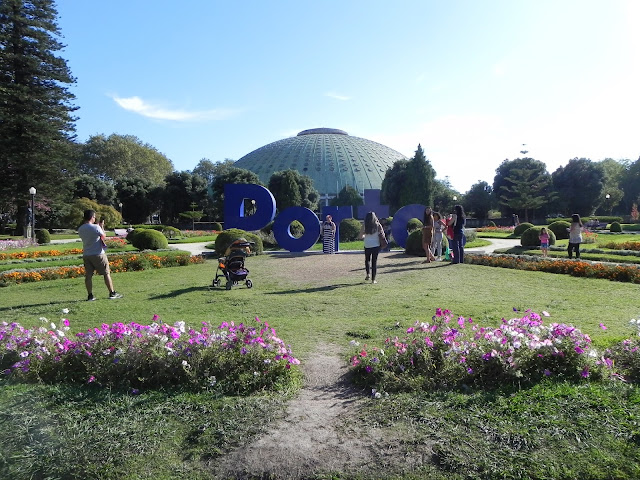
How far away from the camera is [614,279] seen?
29.2 ft

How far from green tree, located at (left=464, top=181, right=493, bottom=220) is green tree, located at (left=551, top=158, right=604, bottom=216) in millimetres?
7078

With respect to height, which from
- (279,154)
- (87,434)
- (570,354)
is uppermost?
Answer: (279,154)

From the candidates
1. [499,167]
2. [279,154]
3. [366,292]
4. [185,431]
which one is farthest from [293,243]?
[279,154]

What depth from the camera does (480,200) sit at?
172 feet

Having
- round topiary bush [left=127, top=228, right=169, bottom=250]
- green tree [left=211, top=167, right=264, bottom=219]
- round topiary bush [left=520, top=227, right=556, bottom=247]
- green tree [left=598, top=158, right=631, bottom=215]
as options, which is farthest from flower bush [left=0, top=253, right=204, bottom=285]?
green tree [left=598, top=158, right=631, bottom=215]

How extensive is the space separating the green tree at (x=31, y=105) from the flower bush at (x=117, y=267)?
58.1 ft

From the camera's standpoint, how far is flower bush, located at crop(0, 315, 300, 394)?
3375 mm

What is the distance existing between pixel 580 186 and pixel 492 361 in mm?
50412

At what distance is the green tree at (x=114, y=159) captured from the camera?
56.4 metres

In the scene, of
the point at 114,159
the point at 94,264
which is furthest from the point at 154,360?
the point at 114,159

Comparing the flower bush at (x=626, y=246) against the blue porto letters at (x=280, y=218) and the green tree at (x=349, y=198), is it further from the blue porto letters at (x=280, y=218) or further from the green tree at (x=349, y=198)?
the green tree at (x=349, y=198)

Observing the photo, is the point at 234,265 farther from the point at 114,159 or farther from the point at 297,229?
the point at 114,159

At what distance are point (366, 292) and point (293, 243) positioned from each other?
8.41 meters

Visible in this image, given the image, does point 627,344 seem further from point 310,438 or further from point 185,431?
point 185,431
